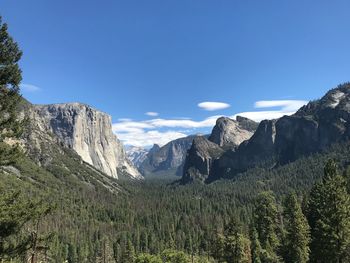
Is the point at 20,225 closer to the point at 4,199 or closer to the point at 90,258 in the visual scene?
the point at 4,199

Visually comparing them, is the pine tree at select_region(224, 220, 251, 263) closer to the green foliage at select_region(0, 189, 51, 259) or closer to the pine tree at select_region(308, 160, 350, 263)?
the pine tree at select_region(308, 160, 350, 263)

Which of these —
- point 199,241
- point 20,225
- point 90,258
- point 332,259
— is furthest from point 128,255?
point 20,225

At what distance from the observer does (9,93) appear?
23.4 metres

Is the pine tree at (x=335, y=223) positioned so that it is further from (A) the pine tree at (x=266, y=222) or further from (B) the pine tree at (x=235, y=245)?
(A) the pine tree at (x=266, y=222)

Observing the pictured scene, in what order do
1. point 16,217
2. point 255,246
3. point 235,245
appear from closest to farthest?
point 16,217, point 235,245, point 255,246

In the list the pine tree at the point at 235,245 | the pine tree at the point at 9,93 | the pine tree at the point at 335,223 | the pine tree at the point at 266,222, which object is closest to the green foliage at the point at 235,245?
the pine tree at the point at 235,245

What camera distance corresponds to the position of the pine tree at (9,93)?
75.3 feet

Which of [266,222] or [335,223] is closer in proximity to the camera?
[335,223]

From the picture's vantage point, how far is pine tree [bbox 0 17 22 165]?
22.9 m

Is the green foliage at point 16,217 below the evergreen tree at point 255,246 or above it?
above

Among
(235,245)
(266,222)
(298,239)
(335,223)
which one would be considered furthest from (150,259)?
(335,223)

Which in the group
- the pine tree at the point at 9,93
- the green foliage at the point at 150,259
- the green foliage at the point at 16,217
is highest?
the pine tree at the point at 9,93

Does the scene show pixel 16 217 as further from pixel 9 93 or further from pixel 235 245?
pixel 235 245

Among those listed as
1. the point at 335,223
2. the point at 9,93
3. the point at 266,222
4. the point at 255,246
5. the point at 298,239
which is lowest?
the point at 255,246
